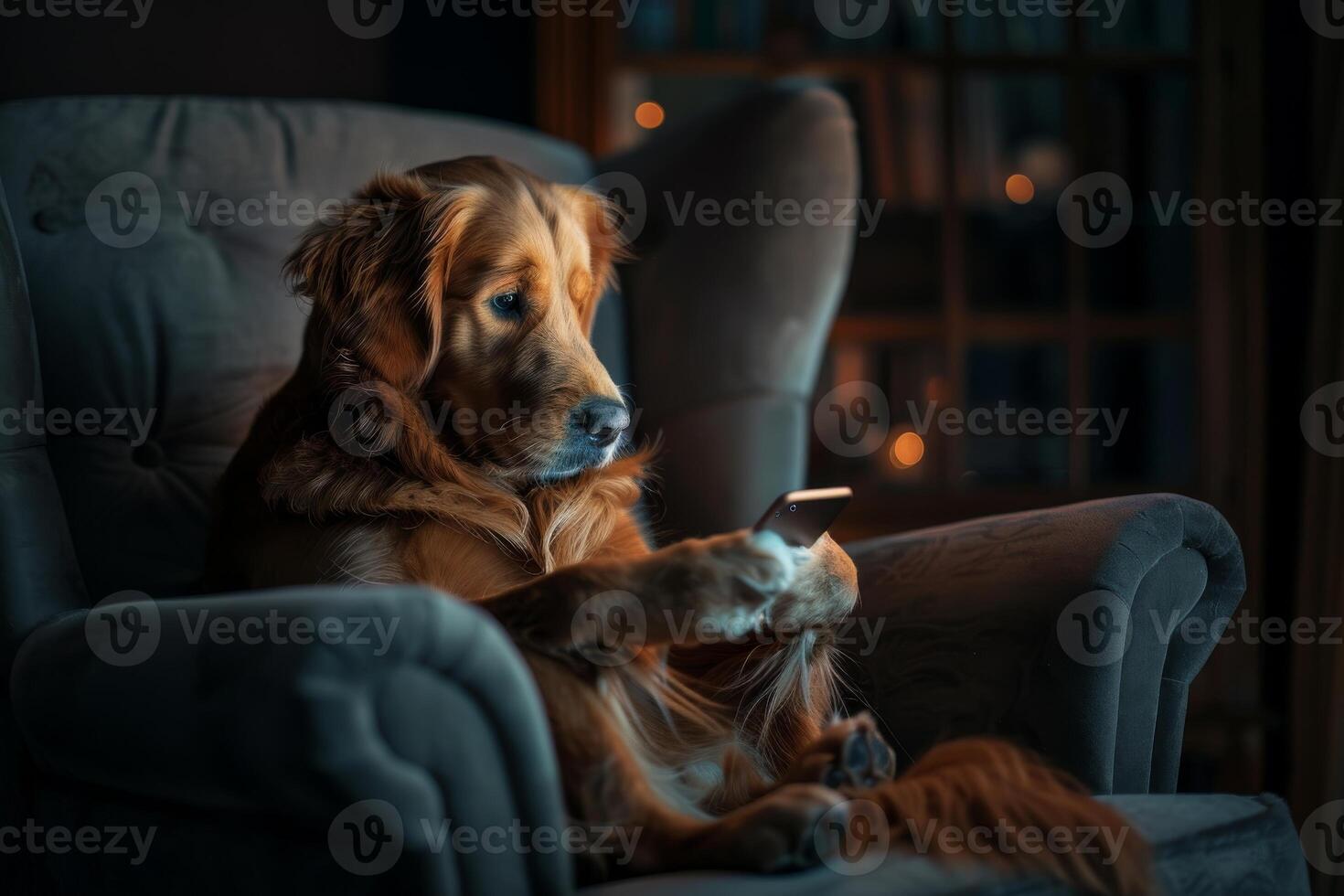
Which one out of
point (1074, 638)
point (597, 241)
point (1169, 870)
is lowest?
point (1169, 870)

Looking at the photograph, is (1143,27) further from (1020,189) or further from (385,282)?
(385,282)

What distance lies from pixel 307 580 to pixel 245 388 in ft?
A: 1.92

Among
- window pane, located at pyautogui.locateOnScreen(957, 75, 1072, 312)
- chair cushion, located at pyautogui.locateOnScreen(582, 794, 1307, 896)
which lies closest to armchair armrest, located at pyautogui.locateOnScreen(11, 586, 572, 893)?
chair cushion, located at pyautogui.locateOnScreen(582, 794, 1307, 896)

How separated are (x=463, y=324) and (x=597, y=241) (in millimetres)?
310

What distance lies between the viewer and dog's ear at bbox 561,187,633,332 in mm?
1456

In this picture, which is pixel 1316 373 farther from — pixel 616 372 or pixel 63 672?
pixel 63 672

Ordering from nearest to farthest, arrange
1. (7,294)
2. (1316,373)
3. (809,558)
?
(809,558) < (7,294) < (1316,373)

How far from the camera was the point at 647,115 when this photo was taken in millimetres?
2715

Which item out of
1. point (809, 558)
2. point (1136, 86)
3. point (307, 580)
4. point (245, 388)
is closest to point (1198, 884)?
point (809, 558)

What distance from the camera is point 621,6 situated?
2.67 metres

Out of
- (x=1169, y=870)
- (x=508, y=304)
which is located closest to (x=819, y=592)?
(x=1169, y=870)

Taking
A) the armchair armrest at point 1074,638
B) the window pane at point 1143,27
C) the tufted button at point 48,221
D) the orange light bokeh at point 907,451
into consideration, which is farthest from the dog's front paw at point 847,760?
the window pane at point 1143,27

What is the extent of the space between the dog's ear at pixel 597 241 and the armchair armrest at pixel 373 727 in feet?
2.35

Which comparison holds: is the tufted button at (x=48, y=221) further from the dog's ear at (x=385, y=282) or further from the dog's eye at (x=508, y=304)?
the dog's eye at (x=508, y=304)
